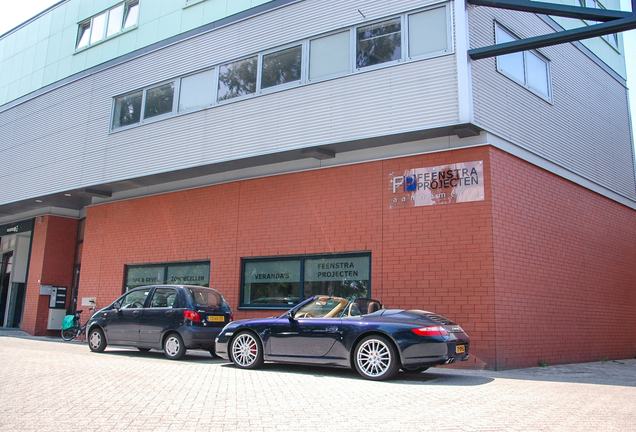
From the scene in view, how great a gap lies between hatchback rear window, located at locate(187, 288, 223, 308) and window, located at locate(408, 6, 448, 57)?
6.63 m

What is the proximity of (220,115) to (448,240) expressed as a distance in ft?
22.7

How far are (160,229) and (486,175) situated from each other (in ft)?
32.3

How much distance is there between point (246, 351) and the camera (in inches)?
376

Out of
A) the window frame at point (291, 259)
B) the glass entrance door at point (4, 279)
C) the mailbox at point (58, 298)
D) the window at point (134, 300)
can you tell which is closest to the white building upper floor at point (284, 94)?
the window frame at point (291, 259)

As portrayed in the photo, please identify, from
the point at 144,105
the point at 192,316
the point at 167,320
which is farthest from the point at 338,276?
the point at 144,105

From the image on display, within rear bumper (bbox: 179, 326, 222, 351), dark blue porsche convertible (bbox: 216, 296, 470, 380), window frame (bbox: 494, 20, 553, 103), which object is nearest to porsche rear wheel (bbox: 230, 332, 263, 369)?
dark blue porsche convertible (bbox: 216, 296, 470, 380)

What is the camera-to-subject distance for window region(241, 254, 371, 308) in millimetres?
12461

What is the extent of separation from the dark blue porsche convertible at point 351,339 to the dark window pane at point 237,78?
6968 mm

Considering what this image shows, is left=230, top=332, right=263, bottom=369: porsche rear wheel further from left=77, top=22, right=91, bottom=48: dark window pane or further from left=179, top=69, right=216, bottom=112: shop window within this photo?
left=77, top=22, right=91, bottom=48: dark window pane

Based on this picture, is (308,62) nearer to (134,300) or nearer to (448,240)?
(448,240)

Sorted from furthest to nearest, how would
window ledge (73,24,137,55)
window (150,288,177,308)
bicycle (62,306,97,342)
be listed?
1. bicycle (62,306,97,342)
2. window ledge (73,24,137,55)
3. window (150,288,177,308)

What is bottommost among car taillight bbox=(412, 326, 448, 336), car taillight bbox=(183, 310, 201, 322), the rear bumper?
the rear bumper

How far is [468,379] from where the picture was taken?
28.0 feet

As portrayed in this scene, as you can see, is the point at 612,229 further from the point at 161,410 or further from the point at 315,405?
the point at 161,410
